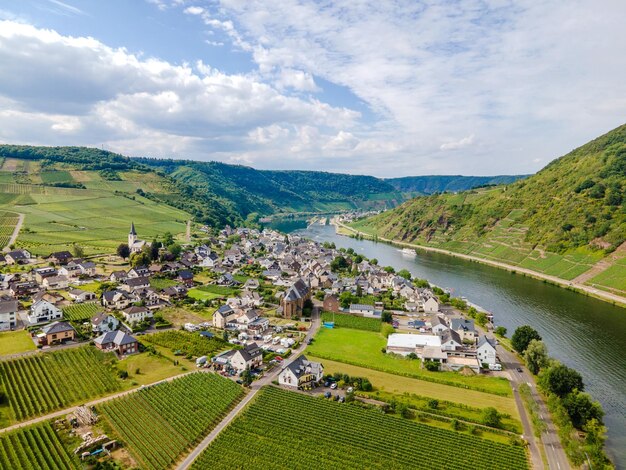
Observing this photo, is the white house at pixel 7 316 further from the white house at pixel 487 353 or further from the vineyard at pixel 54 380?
the white house at pixel 487 353

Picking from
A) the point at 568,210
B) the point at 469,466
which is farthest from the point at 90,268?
the point at 568,210

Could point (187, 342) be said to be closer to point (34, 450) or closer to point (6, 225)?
point (34, 450)

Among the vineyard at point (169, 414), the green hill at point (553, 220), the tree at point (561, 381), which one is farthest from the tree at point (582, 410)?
→ the green hill at point (553, 220)

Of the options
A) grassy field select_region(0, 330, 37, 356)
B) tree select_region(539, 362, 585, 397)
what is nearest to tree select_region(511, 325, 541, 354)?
tree select_region(539, 362, 585, 397)

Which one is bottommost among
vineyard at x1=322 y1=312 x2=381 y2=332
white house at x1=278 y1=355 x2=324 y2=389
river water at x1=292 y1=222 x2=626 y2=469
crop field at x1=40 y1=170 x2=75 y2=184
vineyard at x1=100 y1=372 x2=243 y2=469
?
vineyard at x1=100 y1=372 x2=243 y2=469

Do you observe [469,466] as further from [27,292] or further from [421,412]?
[27,292]

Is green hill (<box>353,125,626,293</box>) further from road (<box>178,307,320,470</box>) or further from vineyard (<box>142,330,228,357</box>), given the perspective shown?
vineyard (<box>142,330,228,357</box>)
